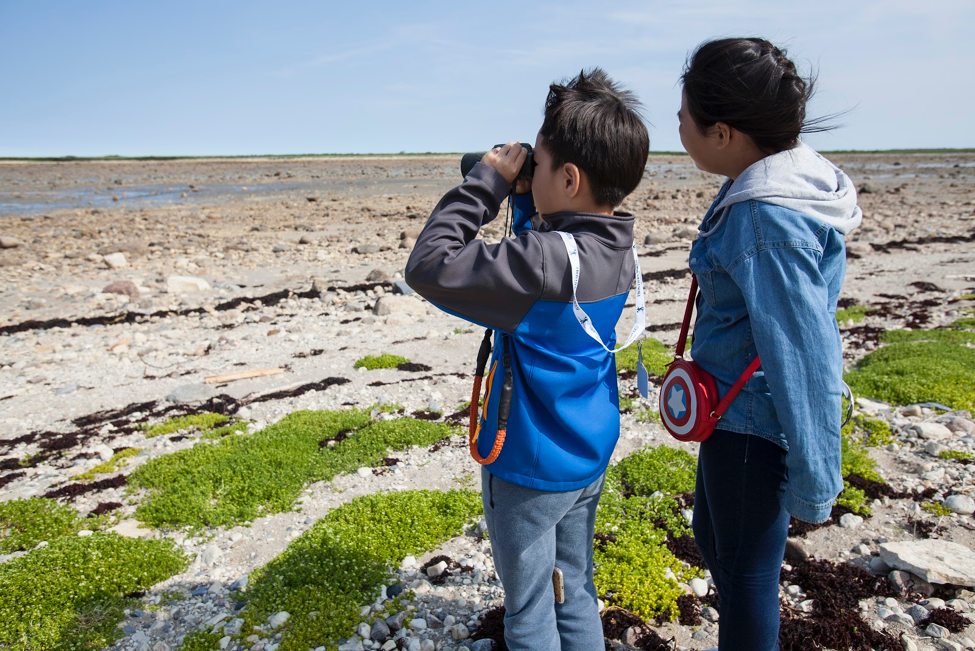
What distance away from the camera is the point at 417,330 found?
33.1 ft

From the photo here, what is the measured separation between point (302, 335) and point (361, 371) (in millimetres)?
2255

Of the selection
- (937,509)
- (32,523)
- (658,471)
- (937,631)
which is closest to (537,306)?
(937,631)

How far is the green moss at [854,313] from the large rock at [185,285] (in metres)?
11.5

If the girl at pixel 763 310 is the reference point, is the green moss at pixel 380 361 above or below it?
below

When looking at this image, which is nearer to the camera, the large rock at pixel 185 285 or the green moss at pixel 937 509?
the green moss at pixel 937 509

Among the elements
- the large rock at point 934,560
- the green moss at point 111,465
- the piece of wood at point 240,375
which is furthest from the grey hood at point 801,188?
the piece of wood at point 240,375

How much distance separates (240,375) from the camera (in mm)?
8250

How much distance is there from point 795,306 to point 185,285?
1298 cm

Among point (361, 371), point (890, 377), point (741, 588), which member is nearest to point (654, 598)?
point (741, 588)

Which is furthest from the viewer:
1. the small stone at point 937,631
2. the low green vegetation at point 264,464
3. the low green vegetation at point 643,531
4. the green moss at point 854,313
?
the green moss at point 854,313

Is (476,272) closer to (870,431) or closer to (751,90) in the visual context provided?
(751,90)

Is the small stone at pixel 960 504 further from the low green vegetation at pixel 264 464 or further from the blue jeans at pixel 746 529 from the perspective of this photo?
the low green vegetation at pixel 264 464

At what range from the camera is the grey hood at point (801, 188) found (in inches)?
84.4

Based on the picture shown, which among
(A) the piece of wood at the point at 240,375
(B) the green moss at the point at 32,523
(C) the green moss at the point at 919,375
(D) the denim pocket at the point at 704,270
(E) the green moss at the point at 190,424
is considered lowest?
(B) the green moss at the point at 32,523
